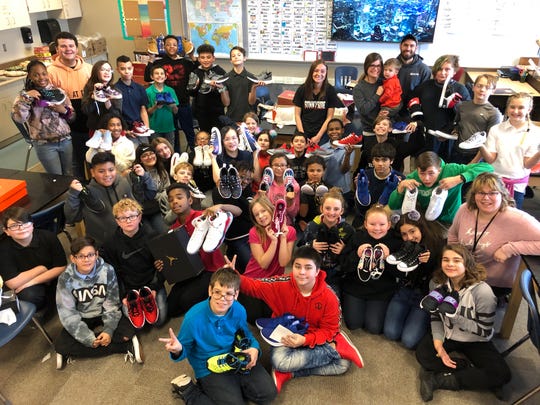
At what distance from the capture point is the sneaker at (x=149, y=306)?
9.13ft

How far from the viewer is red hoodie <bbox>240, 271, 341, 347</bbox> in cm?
250

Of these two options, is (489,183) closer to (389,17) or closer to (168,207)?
(168,207)

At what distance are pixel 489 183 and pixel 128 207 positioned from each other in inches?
88.5

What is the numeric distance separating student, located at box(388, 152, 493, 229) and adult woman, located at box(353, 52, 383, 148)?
1161 millimetres

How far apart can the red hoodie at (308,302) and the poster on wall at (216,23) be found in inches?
194

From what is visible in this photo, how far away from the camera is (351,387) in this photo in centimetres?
246

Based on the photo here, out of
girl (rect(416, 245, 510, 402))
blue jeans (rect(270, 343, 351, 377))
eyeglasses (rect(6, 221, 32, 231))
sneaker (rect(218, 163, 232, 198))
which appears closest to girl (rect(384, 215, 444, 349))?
girl (rect(416, 245, 510, 402))

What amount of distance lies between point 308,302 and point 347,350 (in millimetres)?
378

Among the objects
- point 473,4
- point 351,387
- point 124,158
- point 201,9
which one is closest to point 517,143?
point 351,387

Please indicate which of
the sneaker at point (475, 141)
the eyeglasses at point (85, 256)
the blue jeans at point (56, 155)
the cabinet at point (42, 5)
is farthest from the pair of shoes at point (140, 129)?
the cabinet at point (42, 5)

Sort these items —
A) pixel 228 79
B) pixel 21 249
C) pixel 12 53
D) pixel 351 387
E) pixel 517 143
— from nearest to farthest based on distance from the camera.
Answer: pixel 351 387, pixel 21 249, pixel 517 143, pixel 228 79, pixel 12 53

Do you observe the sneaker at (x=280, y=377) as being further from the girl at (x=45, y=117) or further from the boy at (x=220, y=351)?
the girl at (x=45, y=117)

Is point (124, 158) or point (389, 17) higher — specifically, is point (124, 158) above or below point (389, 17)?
below

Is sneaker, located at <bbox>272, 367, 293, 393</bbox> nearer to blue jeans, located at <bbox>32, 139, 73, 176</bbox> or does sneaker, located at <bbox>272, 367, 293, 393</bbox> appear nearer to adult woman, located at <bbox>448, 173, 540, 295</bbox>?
adult woman, located at <bbox>448, 173, 540, 295</bbox>
